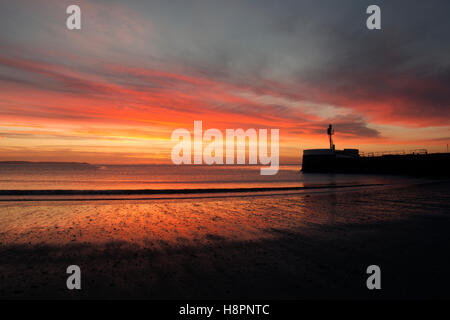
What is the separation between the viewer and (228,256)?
5.83 meters

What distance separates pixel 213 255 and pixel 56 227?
695cm

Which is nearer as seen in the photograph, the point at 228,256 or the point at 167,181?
the point at 228,256

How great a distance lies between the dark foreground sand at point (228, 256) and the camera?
→ 13.5ft

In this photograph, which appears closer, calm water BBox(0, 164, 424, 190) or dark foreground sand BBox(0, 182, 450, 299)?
dark foreground sand BBox(0, 182, 450, 299)

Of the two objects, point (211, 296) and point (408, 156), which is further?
point (408, 156)

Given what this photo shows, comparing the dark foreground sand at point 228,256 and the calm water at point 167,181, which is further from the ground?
the dark foreground sand at point 228,256

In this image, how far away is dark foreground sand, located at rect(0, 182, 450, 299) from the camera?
4.12 m

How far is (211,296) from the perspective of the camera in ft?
12.9

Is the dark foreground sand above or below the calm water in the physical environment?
above

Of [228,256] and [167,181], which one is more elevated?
[228,256]

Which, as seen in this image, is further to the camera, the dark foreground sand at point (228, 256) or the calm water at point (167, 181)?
the calm water at point (167, 181)
